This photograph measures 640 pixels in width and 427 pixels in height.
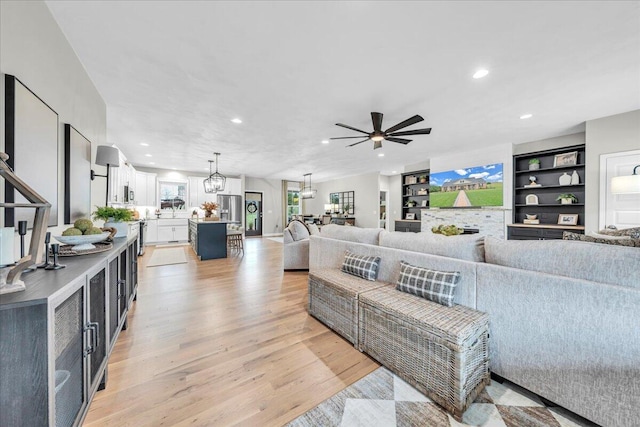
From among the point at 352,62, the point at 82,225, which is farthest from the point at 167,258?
the point at 352,62

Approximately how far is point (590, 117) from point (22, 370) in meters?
6.53

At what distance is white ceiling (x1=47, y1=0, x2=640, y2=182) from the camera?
6.06ft

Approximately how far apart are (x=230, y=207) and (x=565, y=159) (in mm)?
9725

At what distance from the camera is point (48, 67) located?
5.93 ft

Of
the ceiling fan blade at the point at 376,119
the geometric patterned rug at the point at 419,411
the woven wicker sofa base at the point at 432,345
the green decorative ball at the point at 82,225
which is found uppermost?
the ceiling fan blade at the point at 376,119

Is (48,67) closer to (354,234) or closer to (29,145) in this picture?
(29,145)

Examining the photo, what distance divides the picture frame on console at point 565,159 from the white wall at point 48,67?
7.49 meters

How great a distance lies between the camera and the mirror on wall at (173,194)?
27.2ft

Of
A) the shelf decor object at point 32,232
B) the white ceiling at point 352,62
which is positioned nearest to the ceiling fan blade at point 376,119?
the white ceiling at point 352,62

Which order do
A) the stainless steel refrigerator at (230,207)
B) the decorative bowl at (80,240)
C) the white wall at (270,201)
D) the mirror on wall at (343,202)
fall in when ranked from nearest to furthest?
the decorative bowl at (80,240)
the stainless steel refrigerator at (230,207)
the mirror on wall at (343,202)
the white wall at (270,201)

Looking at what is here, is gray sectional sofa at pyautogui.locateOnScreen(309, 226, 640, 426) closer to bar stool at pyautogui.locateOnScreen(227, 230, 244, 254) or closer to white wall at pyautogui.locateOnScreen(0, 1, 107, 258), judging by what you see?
white wall at pyautogui.locateOnScreen(0, 1, 107, 258)

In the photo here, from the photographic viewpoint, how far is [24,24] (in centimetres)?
151

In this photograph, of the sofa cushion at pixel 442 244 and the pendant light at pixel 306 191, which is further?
the pendant light at pixel 306 191

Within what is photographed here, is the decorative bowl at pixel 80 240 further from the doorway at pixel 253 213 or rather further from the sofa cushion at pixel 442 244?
the doorway at pixel 253 213
